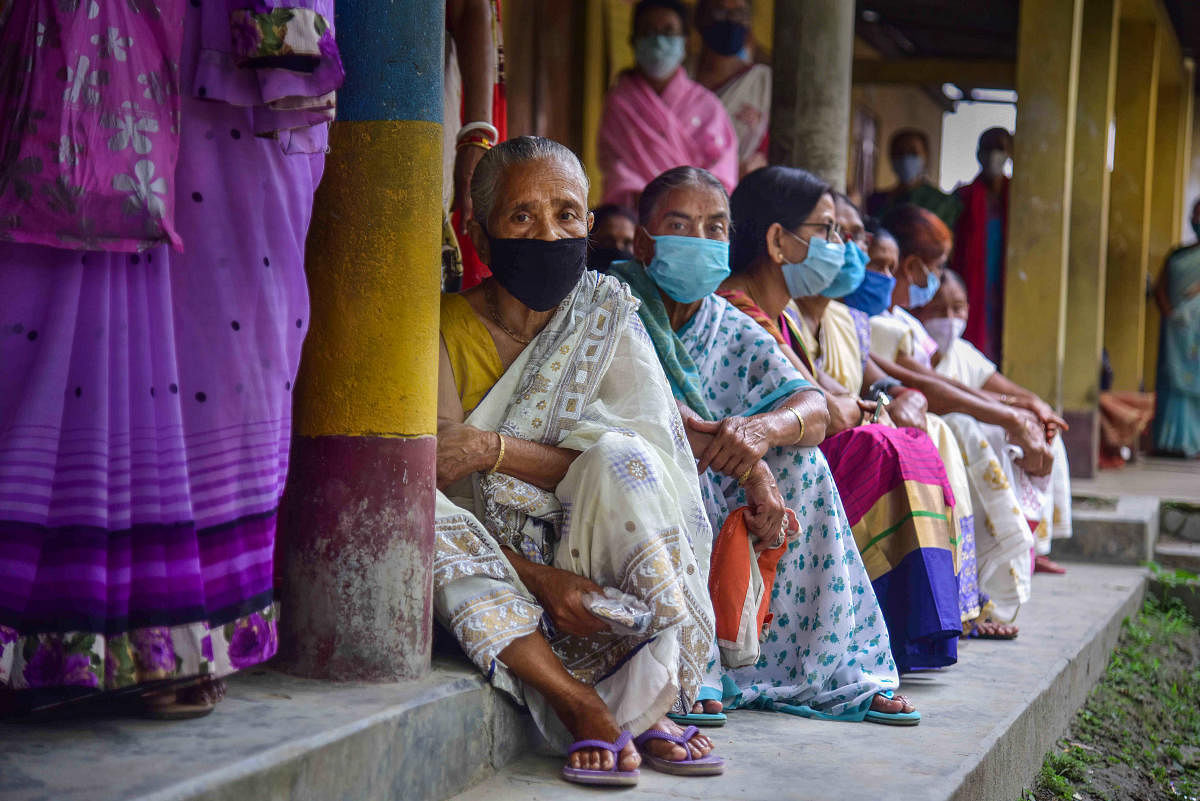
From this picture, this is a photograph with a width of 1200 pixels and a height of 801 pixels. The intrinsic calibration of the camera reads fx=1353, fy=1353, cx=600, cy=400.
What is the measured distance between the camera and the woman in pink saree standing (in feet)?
21.5

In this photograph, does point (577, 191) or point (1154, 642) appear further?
point (1154, 642)

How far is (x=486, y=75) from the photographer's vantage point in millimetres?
4023

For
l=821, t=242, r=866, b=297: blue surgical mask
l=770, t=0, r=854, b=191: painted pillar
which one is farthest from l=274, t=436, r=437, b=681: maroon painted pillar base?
l=770, t=0, r=854, b=191: painted pillar

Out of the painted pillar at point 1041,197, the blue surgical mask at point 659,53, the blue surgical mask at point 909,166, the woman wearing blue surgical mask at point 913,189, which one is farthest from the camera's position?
the blue surgical mask at point 909,166

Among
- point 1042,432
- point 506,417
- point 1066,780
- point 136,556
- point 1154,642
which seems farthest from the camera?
point 1154,642

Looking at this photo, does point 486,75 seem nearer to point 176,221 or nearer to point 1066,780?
point 176,221

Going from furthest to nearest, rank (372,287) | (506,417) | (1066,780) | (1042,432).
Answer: (1042,432), (1066,780), (506,417), (372,287)

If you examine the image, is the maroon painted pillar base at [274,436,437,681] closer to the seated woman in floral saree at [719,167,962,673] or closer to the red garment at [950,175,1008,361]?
the seated woman in floral saree at [719,167,962,673]

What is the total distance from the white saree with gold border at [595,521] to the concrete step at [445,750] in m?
Result: 0.15

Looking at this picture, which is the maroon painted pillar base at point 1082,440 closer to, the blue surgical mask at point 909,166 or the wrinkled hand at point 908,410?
the blue surgical mask at point 909,166

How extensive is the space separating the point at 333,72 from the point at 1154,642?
4.86 meters

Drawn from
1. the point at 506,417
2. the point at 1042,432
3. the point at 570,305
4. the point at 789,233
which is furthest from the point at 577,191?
the point at 1042,432

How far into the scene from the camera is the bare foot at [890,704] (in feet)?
11.2

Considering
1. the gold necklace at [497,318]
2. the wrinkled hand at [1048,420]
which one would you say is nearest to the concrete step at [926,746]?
the wrinkled hand at [1048,420]
